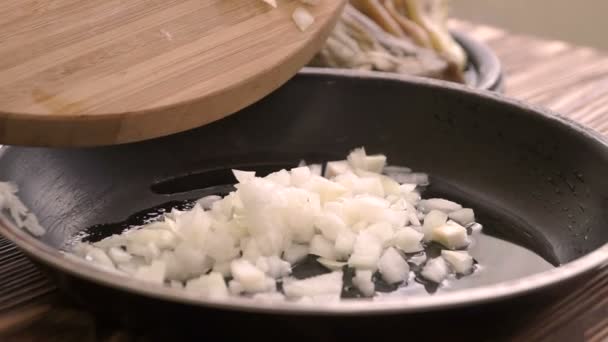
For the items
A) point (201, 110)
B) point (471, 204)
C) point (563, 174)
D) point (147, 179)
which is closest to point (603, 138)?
point (563, 174)

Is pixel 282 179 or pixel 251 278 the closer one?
pixel 251 278

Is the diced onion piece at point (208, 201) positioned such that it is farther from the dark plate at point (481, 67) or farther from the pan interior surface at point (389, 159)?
the dark plate at point (481, 67)

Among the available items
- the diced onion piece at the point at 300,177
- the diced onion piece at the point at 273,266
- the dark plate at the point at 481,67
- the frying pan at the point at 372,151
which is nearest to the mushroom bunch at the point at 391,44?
the dark plate at the point at 481,67

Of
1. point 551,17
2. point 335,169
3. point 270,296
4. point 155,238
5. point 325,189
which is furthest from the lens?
point 551,17

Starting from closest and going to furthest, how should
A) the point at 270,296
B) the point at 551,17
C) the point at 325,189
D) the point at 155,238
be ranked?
the point at 270,296 < the point at 155,238 < the point at 325,189 < the point at 551,17

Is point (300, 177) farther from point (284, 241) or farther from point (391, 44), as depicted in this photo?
point (391, 44)

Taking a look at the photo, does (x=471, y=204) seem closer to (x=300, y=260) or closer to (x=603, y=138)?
(x=603, y=138)

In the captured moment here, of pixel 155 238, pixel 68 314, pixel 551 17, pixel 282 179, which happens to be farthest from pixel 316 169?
pixel 551 17
